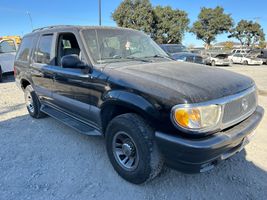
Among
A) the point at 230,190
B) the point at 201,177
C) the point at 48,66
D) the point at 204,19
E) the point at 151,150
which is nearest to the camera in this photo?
the point at 151,150

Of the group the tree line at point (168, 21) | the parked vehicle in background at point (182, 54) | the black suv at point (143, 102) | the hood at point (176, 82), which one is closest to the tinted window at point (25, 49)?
the black suv at point (143, 102)

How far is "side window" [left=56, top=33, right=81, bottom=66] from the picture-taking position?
12.6 ft

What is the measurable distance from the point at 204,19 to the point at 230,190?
42.2 m

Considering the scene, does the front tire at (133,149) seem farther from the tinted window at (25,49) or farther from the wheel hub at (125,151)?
the tinted window at (25,49)

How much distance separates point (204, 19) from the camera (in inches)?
1608

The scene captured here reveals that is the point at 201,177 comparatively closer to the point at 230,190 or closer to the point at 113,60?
the point at 230,190

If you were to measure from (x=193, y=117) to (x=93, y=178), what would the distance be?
1639 millimetres

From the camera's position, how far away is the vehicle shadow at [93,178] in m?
2.84

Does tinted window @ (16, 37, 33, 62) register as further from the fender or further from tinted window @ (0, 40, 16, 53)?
tinted window @ (0, 40, 16, 53)

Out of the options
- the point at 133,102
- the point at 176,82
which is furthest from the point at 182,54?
the point at 133,102

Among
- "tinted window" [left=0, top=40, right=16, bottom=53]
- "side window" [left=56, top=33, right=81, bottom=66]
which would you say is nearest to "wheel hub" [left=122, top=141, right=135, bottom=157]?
"side window" [left=56, top=33, right=81, bottom=66]

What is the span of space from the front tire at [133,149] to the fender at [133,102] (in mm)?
172

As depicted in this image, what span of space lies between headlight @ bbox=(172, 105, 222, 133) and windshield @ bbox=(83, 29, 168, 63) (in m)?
1.54

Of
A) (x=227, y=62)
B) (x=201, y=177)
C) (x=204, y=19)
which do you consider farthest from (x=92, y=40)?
(x=204, y=19)
